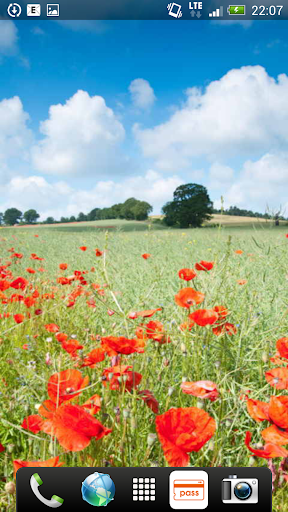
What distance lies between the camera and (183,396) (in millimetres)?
1234

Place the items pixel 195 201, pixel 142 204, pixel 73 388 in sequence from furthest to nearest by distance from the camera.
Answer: pixel 142 204 → pixel 195 201 → pixel 73 388

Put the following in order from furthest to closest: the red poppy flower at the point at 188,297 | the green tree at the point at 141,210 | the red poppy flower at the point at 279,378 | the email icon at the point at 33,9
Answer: the green tree at the point at 141,210 → the email icon at the point at 33,9 → the red poppy flower at the point at 188,297 → the red poppy flower at the point at 279,378

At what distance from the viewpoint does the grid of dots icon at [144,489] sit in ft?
1.65

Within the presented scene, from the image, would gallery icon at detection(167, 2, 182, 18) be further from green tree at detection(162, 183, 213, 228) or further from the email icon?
green tree at detection(162, 183, 213, 228)

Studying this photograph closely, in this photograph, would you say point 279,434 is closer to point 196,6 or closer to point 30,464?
point 30,464

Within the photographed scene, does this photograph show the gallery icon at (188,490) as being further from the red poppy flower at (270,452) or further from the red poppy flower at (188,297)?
the red poppy flower at (188,297)

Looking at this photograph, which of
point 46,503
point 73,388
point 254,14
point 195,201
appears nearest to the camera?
point 46,503

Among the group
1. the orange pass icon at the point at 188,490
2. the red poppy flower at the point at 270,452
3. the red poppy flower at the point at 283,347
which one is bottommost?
the red poppy flower at the point at 270,452

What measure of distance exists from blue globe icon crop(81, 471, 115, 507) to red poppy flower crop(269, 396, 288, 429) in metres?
0.34

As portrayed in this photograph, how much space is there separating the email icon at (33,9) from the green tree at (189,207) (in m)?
26.9

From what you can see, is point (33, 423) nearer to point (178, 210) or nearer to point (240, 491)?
point (240, 491)

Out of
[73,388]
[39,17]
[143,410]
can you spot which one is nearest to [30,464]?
[73,388]

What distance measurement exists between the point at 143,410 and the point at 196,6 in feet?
6.93

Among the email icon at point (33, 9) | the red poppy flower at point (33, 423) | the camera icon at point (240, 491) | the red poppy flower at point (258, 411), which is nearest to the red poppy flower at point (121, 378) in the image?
the red poppy flower at point (33, 423)
